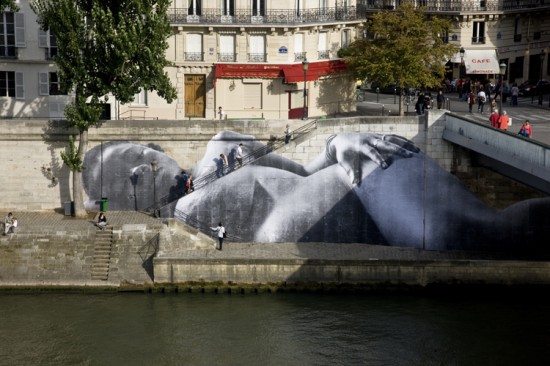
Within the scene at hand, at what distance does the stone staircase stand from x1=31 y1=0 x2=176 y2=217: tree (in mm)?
5224

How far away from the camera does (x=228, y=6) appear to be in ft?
214

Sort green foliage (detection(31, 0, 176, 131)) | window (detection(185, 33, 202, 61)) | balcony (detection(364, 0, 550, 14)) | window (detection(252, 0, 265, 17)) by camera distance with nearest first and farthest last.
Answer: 1. green foliage (detection(31, 0, 176, 131))
2. window (detection(252, 0, 265, 17))
3. window (detection(185, 33, 202, 61))
4. balcony (detection(364, 0, 550, 14))

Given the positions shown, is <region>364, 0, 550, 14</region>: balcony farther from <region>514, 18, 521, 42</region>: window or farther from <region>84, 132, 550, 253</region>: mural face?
<region>84, 132, 550, 253</region>: mural face

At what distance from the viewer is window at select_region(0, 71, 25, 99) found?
6456 centimetres

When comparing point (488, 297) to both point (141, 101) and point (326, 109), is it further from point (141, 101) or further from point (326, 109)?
point (141, 101)

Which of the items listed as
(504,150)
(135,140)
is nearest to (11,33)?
(135,140)

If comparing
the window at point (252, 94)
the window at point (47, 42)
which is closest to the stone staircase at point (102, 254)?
the window at point (47, 42)

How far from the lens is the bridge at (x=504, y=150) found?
162 feet

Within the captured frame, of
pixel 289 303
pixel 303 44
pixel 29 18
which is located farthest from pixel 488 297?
pixel 29 18

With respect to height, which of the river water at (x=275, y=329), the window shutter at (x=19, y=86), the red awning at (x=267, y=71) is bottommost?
the river water at (x=275, y=329)

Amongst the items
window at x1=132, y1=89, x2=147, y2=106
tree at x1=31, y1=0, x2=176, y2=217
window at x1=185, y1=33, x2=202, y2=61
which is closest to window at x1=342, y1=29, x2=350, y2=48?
window at x1=185, y1=33, x2=202, y2=61

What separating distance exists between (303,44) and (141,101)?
9.42m

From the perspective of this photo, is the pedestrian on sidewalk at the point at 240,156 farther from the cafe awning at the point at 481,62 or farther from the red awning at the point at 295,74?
the cafe awning at the point at 481,62

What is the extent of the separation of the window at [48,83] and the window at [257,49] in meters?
10.6
